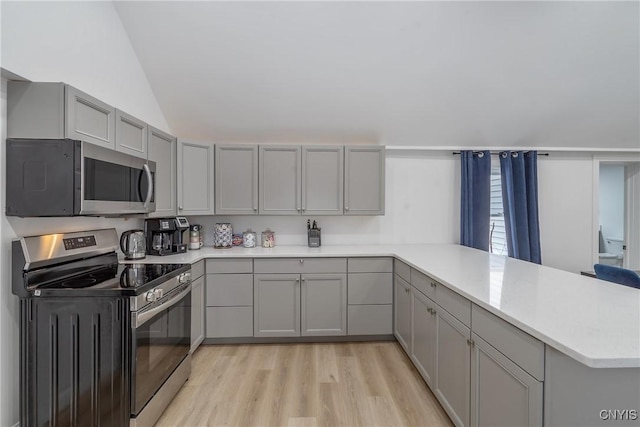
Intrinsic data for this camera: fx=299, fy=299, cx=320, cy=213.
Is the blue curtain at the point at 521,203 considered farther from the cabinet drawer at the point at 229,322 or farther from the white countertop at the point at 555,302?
the cabinet drawer at the point at 229,322

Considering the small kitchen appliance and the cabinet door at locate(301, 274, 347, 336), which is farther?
the small kitchen appliance

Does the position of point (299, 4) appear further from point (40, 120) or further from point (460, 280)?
point (460, 280)

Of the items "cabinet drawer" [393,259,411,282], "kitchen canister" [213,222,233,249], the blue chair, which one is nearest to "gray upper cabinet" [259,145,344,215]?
"kitchen canister" [213,222,233,249]

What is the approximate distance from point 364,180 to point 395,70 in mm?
1147

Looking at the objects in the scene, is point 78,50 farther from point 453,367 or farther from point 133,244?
point 453,367

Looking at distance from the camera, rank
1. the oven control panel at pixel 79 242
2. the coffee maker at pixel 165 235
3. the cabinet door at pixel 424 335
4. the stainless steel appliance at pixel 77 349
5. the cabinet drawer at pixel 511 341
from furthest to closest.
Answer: the coffee maker at pixel 165 235 → the cabinet door at pixel 424 335 → the oven control panel at pixel 79 242 → the stainless steel appliance at pixel 77 349 → the cabinet drawer at pixel 511 341

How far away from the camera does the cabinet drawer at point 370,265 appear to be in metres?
3.05

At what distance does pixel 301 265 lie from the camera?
3014 millimetres

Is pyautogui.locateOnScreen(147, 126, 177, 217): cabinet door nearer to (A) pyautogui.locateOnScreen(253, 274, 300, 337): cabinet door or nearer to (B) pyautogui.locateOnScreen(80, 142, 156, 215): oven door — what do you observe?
(B) pyautogui.locateOnScreen(80, 142, 156, 215): oven door

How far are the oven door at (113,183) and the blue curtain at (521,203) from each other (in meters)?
3.81

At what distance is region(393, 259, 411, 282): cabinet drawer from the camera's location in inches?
105

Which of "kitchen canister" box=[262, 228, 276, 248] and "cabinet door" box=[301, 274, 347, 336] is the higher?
"kitchen canister" box=[262, 228, 276, 248]

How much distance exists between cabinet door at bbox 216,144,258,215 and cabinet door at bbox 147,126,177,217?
462 mm

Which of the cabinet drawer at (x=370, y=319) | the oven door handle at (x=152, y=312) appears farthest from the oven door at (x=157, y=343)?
the cabinet drawer at (x=370, y=319)
